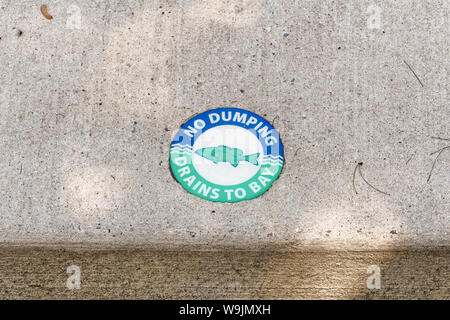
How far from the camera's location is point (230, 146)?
2.57 meters

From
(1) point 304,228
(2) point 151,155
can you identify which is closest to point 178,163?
(2) point 151,155

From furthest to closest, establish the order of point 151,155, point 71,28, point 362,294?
point 71,28 → point 151,155 → point 362,294

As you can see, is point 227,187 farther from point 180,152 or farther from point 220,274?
point 220,274

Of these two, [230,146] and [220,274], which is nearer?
[220,274]

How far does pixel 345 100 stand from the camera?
263 cm

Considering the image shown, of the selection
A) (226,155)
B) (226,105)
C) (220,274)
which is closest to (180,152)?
(226,155)

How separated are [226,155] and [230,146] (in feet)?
0.21

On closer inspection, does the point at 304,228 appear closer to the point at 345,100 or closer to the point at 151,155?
the point at 345,100

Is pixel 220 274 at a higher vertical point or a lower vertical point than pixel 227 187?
lower

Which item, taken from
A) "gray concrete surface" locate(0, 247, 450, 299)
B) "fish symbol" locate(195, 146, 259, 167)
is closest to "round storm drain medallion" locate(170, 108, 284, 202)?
"fish symbol" locate(195, 146, 259, 167)

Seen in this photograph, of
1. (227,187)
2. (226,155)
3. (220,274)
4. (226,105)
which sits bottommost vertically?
(220,274)

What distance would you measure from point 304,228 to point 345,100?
2.93ft

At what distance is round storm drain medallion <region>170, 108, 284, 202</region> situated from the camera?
2.54m

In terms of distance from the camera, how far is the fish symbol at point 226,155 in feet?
8.40
